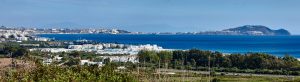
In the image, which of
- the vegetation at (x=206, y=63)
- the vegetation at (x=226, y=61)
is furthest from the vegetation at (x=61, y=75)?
the vegetation at (x=226, y=61)

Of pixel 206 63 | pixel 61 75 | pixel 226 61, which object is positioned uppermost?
pixel 61 75

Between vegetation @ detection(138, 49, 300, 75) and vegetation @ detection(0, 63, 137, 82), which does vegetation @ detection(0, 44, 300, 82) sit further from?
vegetation @ detection(0, 63, 137, 82)

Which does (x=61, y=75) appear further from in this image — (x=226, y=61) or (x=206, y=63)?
(x=206, y=63)

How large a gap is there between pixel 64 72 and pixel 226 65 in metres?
36.7

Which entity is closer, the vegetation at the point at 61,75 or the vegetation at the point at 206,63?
the vegetation at the point at 61,75

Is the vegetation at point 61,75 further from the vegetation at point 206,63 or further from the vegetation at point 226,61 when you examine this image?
the vegetation at point 226,61

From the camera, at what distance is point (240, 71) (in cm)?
5181

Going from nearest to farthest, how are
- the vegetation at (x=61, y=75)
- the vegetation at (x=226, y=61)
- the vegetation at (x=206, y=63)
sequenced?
1. the vegetation at (x=61, y=75)
2. the vegetation at (x=206, y=63)
3. the vegetation at (x=226, y=61)

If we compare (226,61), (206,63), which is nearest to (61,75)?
(226,61)

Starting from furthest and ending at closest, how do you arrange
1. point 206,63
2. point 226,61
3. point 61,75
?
point 206,63 → point 226,61 → point 61,75

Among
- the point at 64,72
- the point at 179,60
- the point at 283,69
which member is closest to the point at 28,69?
the point at 64,72

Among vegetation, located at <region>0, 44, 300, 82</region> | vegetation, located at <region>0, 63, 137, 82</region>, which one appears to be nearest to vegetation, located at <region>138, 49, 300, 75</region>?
vegetation, located at <region>0, 44, 300, 82</region>

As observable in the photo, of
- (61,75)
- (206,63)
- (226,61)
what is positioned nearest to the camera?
(61,75)

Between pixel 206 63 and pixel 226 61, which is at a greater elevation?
pixel 226 61
